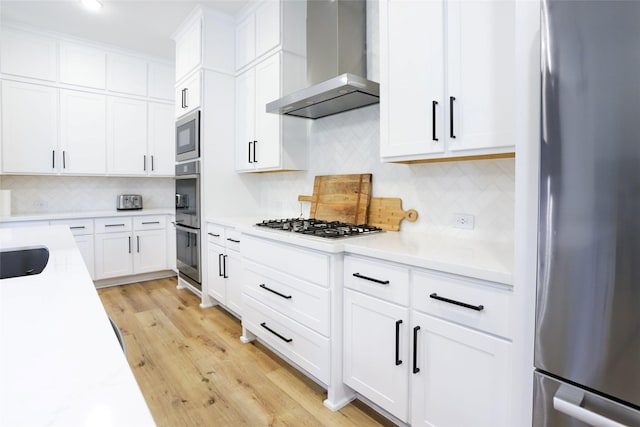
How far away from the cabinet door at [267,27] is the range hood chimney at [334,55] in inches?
14.9

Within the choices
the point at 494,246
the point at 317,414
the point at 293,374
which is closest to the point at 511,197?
the point at 494,246

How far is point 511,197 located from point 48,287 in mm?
1885

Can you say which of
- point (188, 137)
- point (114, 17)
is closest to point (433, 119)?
point (188, 137)

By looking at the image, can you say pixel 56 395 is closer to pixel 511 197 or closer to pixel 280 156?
pixel 511 197

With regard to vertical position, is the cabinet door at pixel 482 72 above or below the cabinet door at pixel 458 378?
above

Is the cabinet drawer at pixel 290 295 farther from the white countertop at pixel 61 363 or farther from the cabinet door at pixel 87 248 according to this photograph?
the cabinet door at pixel 87 248

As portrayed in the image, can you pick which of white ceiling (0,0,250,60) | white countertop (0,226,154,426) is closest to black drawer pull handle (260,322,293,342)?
white countertop (0,226,154,426)

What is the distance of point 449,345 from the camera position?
1.36 metres

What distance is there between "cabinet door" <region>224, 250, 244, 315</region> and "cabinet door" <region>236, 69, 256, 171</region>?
86 centimetres

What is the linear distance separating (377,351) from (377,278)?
0.34m

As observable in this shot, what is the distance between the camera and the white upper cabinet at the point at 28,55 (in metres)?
3.52

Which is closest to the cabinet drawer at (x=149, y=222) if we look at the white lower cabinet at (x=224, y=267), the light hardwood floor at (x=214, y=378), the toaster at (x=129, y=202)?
the toaster at (x=129, y=202)

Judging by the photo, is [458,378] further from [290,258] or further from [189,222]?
[189,222]

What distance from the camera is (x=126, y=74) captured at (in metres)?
4.21
